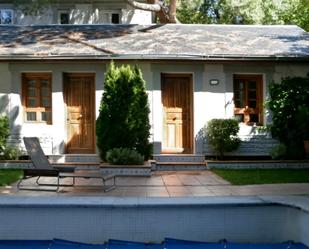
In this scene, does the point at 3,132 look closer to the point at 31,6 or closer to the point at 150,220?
the point at 150,220

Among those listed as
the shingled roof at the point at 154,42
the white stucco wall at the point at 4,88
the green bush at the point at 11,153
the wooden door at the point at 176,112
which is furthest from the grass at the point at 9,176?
the wooden door at the point at 176,112

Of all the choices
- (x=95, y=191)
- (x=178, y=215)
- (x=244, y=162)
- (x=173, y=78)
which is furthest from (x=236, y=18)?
(x=178, y=215)

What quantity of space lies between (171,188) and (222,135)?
14.9ft

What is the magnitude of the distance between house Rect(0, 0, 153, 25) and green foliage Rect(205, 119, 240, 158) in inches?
456

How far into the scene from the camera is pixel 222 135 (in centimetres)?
1392

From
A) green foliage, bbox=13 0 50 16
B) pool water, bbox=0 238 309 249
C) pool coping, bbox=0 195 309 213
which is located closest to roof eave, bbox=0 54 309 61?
pool coping, bbox=0 195 309 213

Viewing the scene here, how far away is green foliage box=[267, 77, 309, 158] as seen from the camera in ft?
46.3

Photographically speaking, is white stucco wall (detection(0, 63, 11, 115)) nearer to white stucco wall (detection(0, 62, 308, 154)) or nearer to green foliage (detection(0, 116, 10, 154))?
white stucco wall (detection(0, 62, 308, 154))

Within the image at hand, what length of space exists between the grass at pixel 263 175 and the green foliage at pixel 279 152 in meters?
0.94

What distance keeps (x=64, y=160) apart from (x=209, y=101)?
15.6 feet

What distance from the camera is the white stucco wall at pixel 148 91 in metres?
14.6

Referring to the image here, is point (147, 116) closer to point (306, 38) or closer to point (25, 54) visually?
point (25, 54)

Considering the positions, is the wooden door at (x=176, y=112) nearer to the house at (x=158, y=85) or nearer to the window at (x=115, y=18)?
the house at (x=158, y=85)

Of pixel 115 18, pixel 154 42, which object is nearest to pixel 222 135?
pixel 154 42
